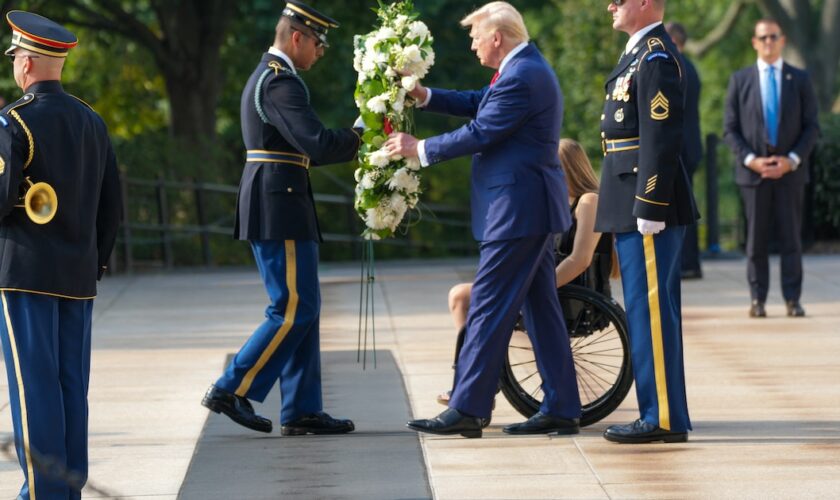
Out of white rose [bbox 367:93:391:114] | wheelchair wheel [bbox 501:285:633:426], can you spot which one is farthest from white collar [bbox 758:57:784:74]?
white rose [bbox 367:93:391:114]

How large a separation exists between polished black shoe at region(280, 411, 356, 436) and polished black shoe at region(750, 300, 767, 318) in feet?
15.6

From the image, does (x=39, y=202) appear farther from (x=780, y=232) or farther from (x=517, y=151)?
(x=780, y=232)

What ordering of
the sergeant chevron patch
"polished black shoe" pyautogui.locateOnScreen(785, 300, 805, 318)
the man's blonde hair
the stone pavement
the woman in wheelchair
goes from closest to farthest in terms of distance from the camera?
the stone pavement, the sergeant chevron patch, the man's blonde hair, the woman in wheelchair, "polished black shoe" pyautogui.locateOnScreen(785, 300, 805, 318)

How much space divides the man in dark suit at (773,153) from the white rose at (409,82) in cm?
469

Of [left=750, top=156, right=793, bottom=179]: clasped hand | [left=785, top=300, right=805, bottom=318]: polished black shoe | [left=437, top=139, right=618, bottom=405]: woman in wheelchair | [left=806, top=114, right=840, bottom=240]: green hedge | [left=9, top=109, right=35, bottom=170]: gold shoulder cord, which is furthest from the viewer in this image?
[left=806, top=114, right=840, bottom=240]: green hedge

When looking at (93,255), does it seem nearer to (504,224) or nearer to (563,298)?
(504,224)

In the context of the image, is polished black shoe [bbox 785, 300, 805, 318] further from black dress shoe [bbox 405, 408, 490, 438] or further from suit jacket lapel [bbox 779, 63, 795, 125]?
black dress shoe [bbox 405, 408, 490, 438]

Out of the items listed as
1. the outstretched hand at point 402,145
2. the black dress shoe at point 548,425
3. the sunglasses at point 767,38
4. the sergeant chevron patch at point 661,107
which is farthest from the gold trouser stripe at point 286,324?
the sunglasses at point 767,38

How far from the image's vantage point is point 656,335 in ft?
21.3

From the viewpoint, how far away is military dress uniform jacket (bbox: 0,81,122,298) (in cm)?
505

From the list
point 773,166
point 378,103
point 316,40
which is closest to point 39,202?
point 378,103

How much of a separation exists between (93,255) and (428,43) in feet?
6.74

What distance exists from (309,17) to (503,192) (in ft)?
3.85

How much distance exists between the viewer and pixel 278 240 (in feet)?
22.1
